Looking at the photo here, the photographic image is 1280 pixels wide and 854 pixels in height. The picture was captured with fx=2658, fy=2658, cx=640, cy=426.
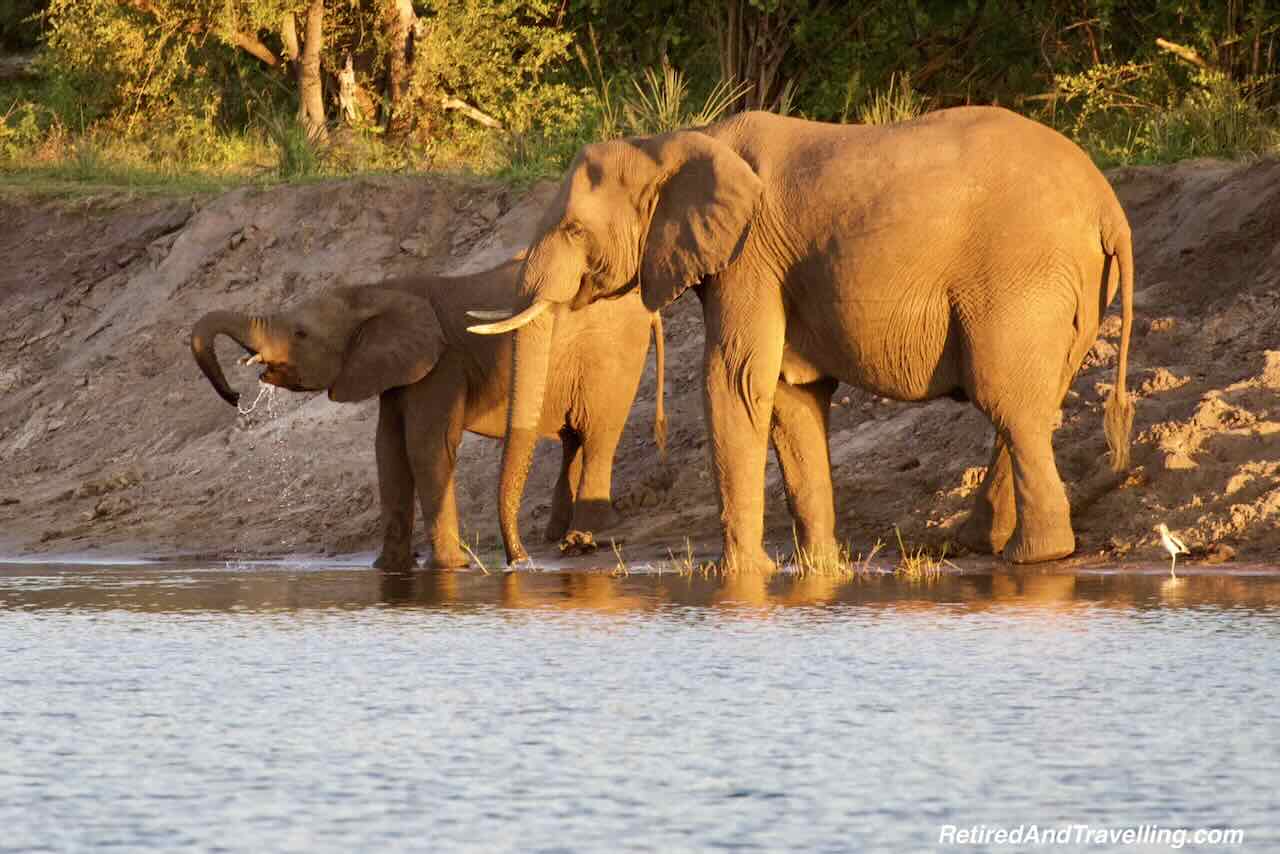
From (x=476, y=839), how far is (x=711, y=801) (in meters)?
0.80

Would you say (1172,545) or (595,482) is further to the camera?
(595,482)

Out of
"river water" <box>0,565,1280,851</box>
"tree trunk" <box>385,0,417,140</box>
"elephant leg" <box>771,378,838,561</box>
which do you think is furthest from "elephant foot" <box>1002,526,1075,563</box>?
"tree trunk" <box>385,0,417,140</box>

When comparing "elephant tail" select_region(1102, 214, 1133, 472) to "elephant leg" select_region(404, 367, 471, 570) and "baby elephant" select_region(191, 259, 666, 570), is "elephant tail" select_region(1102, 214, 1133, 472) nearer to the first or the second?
"baby elephant" select_region(191, 259, 666, 570)

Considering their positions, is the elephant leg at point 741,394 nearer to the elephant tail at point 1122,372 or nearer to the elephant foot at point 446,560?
the elephant tail at point 1122,372

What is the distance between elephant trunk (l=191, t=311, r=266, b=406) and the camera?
16.7 m

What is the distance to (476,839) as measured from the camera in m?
6.95

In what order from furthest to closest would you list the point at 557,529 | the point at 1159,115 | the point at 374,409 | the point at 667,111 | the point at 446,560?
the point at 667,111
the point at 1159,115
the point at 374,409
the point at 557,529
the point at 446,560

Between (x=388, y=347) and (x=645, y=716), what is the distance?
7642mm

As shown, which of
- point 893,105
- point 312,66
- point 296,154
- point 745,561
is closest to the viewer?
point 745,561

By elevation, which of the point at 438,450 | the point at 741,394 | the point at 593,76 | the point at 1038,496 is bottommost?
the point at 1038,496

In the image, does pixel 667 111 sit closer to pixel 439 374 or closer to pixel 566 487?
pixel 566 487

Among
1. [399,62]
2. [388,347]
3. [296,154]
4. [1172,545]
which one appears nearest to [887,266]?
[1172,545]

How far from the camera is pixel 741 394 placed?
13.7 meters

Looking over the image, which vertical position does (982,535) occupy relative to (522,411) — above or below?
below
